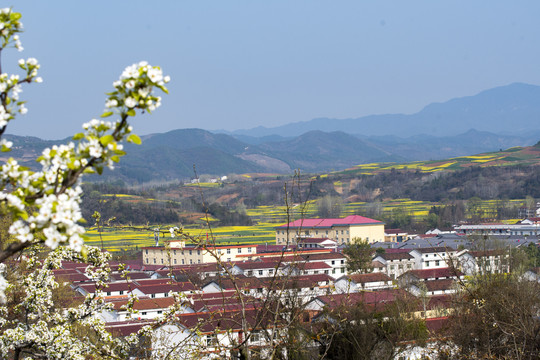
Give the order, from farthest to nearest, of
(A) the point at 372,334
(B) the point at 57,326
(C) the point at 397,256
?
(C) the point at 397,256 → (A) the point at 372,334 → (B) the point at 57,326

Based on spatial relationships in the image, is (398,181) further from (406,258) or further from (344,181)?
(406,258)

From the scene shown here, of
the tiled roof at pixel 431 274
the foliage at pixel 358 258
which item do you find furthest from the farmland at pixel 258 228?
the tiled roof at pixel 431 274

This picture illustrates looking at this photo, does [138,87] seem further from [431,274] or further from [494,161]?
[494,161]

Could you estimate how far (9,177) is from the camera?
2.56 metres

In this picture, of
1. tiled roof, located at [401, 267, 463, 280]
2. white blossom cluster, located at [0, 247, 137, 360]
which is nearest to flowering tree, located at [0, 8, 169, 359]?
white blossom cluster, located at [0, 247, 137, 360]

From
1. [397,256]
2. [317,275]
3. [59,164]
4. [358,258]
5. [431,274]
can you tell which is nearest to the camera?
[59,164]

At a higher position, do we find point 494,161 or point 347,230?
point 494,161

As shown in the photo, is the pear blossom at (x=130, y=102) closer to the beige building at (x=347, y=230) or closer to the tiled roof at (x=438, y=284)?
the tiled roof at (x=438, y=284)

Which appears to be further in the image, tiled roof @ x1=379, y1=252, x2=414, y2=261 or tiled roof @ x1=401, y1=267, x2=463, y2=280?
tiled roof @ x1=379, y1=252, x2=414, y2=261

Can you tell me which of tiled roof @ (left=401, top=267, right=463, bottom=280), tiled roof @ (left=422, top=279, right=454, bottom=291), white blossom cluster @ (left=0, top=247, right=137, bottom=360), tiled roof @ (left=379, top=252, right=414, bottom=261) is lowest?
tiled roof @ (left=379, top=252, right=414, bottom=261)

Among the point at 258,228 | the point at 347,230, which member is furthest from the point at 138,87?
the point at 258,228

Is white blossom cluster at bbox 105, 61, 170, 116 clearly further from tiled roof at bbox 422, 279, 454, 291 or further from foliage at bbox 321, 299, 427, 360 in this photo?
tiled roof at bbox 422, 279, 454, 291

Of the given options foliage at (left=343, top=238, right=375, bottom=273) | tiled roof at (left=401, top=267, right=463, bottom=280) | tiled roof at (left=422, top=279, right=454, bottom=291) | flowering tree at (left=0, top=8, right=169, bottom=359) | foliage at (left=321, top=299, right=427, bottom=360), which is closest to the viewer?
flowering tree at (left=0, top=8, right=169, bottom=359)

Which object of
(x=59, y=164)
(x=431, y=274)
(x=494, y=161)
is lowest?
(x=431, y=274)
